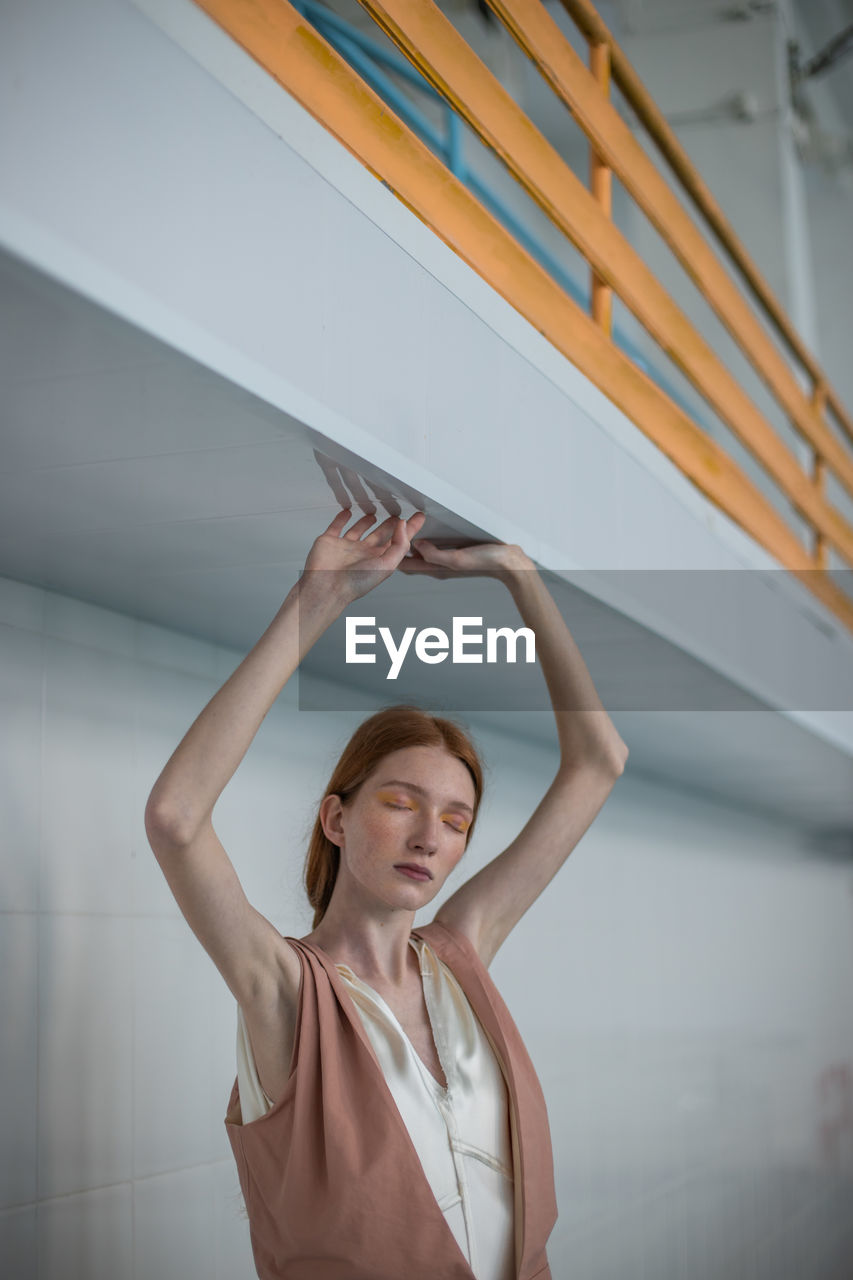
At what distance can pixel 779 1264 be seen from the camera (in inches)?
162

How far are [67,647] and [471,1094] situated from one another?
2.62 ft

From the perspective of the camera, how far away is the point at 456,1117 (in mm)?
1429

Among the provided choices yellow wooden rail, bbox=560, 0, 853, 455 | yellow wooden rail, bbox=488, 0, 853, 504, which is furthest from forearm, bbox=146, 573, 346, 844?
yellow wooden rail, bbox=560, 0, 853, 455

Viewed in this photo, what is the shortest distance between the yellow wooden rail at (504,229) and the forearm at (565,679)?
377 millimetres

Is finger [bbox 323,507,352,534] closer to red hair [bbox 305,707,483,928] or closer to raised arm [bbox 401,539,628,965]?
raised arm [bbox 401,539,628,965]

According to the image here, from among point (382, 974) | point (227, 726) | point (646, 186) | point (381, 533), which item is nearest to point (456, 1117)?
point (382, 974)

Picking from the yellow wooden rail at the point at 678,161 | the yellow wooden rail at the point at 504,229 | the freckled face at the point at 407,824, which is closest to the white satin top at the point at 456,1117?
the freckled face at the point at 407,824

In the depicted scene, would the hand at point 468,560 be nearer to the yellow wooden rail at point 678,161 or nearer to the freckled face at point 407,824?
the freckled face at point 407,824

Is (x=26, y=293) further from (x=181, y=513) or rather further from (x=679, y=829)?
(x=679, y=829)

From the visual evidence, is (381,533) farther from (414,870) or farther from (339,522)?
(414,870)

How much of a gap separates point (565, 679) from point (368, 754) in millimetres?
269

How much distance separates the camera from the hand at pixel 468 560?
151 centimetres

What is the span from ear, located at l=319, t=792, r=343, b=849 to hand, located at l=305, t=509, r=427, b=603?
325 millimetres

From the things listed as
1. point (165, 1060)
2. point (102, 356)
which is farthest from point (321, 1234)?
point (102, 356)
